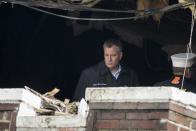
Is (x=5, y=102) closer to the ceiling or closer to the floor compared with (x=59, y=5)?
closer to the floor

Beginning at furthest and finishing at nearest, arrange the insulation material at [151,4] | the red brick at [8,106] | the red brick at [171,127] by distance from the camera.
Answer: the insulation material at [151,4] → the red brick at [8,106] → the red brick at [171,127]

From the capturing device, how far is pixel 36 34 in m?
18.3

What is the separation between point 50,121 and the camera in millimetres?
13508

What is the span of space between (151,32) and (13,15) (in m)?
2.26

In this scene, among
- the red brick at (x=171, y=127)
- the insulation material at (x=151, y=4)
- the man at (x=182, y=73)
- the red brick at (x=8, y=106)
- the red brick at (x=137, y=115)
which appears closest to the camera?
the red brick at (x=171, y=127)

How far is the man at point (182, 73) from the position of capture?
49.8 ft

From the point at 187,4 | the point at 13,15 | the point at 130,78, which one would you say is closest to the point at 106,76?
the point at 130,78

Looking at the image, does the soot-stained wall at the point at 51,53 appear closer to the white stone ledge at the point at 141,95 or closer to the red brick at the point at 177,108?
the white stone ledge at the point at 141,95

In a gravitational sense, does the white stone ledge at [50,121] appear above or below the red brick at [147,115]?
below

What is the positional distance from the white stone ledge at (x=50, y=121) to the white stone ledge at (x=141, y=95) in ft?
1.16

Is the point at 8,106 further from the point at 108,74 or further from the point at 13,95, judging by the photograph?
the point at 108,74

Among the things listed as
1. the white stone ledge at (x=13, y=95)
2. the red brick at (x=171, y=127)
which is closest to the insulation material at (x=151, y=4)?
the white stone ledge at (x=13, y=95)

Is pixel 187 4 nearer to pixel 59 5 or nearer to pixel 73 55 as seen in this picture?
pixel 59 5

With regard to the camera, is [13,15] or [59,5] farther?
[13,15]
